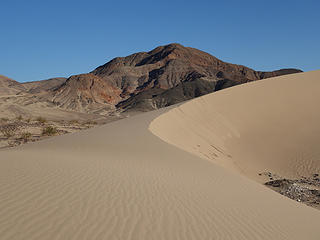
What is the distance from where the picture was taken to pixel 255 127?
57.8 feet

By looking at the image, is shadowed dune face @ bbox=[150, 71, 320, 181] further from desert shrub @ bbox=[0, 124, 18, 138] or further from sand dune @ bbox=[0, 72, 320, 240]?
desert shrub @ bbox=[0, 124, 18, 138]

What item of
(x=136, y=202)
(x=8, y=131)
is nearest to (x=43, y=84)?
(x=8, y=131)

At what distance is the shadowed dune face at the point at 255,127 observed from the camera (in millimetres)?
12961

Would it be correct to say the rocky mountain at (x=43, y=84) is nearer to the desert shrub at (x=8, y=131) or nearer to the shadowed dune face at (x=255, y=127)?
the desert shrub at (x=8, y=131)

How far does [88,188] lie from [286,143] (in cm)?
1319

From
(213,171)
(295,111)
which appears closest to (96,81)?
(295,111)

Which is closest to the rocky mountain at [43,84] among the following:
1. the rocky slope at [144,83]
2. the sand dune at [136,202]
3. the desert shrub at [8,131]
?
the rocky slope at [144,83]

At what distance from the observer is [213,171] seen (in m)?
7.60

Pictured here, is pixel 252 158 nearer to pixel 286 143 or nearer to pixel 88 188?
pixel 286 143

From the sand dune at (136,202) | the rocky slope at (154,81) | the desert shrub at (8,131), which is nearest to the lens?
the sand dune at (136,202)

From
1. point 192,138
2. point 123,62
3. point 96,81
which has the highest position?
point 123,62

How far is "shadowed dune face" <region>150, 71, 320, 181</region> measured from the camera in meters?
13.0

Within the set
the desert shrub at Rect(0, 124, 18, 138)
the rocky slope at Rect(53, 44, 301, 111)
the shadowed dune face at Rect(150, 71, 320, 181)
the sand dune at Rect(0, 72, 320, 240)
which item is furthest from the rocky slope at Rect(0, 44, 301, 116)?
the sand dune at Rect(0, 72, 320, 240)

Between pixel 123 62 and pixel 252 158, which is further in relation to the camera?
pixel 123 62
